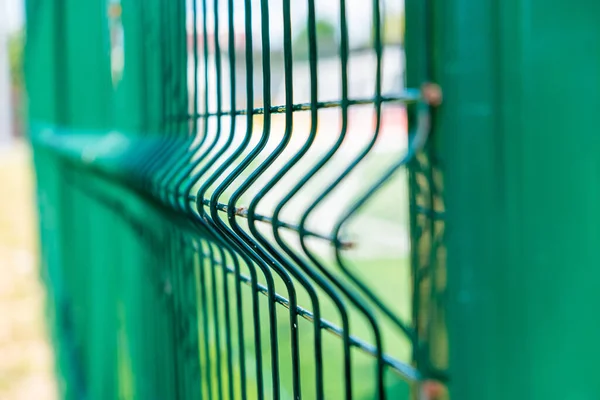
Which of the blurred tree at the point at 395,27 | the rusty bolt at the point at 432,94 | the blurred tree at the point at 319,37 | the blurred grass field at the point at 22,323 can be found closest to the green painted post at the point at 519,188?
the rusty bolt at the point at 432,94

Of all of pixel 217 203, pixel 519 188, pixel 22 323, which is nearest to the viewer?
pixel 519 188

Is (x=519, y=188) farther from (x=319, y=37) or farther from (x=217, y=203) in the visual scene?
(x=319, y=37)

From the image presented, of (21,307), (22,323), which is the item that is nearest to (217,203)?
(22,323)

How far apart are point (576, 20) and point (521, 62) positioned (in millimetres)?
66

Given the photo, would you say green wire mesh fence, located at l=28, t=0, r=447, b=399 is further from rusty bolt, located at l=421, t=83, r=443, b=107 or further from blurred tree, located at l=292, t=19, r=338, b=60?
blurred tree, located at l=292, t=19, r=338, b=60

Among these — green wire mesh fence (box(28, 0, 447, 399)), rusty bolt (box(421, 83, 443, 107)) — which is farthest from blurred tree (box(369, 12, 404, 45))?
rusty bolt (box(421, 83, 443, 107))

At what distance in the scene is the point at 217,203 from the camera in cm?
96

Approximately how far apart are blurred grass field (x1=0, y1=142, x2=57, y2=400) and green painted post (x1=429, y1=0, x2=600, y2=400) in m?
3.60

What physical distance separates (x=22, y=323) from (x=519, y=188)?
16.5ft

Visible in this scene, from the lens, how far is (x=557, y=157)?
1.91 ft

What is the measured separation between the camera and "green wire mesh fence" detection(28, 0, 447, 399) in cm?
69

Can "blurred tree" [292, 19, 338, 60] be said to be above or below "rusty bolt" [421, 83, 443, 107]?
above

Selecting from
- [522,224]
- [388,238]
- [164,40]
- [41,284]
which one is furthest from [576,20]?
[388,238]

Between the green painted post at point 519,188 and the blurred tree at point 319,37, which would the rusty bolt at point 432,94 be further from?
the blurred tree at point 319,37
